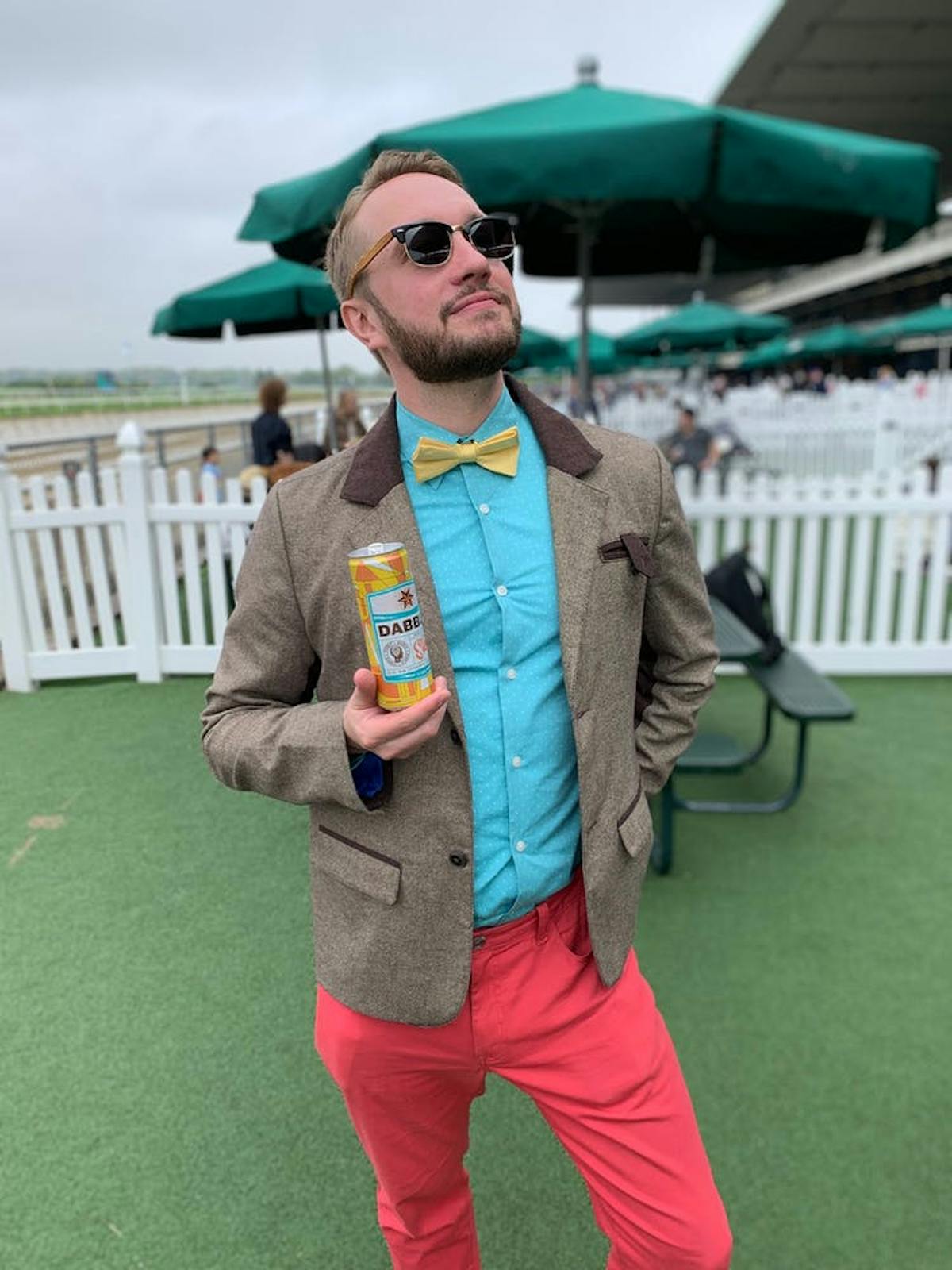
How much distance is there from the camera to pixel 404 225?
1.41m

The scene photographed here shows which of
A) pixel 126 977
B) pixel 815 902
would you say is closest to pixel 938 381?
pixel 815 902

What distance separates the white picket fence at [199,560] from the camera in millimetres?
5781

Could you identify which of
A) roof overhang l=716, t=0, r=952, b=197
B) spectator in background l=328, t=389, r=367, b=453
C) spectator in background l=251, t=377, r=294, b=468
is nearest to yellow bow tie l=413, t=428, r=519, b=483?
spectator in background l=328, t=389, r=367, b=453

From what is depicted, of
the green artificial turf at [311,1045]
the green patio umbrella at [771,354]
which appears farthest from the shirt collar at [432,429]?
the green patio umbrella at [771,354]

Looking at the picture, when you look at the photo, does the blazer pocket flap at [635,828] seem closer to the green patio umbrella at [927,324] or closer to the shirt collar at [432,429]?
the shirt collar at [432,429]

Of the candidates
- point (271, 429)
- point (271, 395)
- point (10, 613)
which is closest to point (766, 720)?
point (10, 613)

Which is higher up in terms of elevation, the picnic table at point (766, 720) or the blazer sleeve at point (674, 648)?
the blazer sleeve at point (674, 648)

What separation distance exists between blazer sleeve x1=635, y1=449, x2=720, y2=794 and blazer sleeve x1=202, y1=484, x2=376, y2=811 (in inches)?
22.7

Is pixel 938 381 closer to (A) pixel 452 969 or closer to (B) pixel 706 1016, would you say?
(B) pixel 706 1016

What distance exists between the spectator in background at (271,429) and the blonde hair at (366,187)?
6.68 m

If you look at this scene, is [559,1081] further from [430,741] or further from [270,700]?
[270,700]

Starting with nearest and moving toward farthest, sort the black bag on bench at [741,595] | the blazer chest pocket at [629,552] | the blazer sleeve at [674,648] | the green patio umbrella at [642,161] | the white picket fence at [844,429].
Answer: the blazer chest pocket at [629,552]
the blazer sleeve at [674,648]
the green patio umbrella at [642,161]
the black bag on bench at [741,595]
the white picket fence at [844,429]

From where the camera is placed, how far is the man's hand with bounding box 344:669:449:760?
1.22 meters

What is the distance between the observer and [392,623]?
47.4 inches
